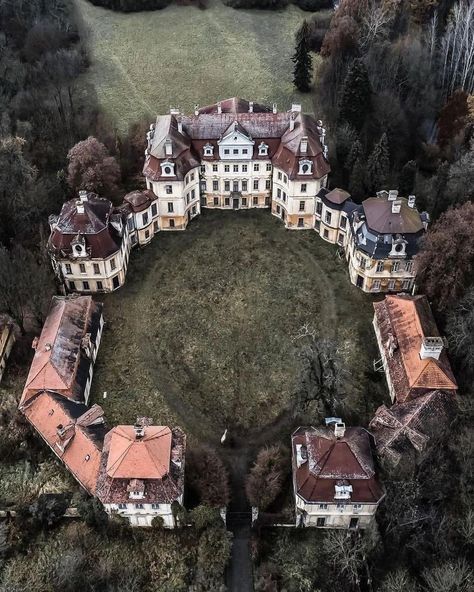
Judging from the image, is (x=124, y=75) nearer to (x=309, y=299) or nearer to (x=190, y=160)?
(x=190, y=160)

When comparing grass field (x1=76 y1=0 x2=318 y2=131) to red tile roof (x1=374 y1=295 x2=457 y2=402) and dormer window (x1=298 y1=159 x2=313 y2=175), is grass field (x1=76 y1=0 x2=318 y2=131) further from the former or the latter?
red tile roof (x1=374 y1=295 x2=457 y2=402)

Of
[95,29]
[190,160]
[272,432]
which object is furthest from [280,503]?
[95,29]

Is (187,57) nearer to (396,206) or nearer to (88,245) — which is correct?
(88,245)

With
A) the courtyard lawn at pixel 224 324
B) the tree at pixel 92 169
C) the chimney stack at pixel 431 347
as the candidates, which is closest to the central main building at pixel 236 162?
the courtyard lawn at pixel 224 324

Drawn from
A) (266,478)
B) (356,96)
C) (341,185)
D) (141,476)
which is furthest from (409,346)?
(356,96)

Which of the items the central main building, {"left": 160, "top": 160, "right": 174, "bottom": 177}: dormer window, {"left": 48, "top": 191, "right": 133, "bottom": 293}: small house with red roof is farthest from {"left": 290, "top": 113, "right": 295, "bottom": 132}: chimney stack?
{"left": 48, "top": 191, "right": 133, "bottom": 293}: small house with red roof

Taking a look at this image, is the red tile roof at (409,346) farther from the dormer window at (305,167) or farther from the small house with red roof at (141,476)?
the small house with red roof at (141,476)
